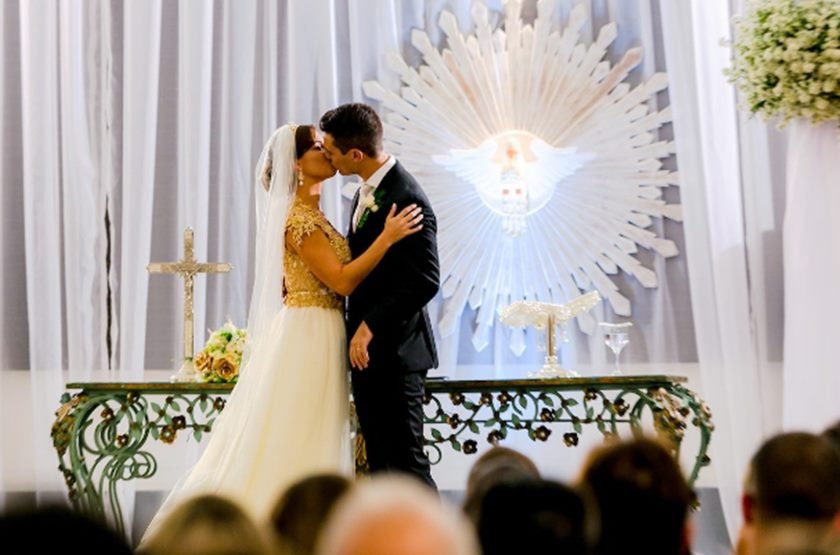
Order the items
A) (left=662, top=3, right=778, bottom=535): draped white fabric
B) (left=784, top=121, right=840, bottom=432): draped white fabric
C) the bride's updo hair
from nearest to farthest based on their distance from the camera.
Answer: the bride's updo hair < (left=784, top=121, right=840, bottom=432): draped white fabric < (left=662, top=3, right=778, bottom=535): draped white fabric

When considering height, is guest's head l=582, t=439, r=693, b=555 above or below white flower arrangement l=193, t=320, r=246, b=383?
below

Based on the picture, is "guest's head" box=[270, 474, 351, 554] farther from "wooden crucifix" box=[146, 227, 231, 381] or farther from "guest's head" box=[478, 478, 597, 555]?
"wooden crucifix" box=[146, 227, 231, 381]

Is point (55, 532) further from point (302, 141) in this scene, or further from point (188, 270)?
point (188, 270)

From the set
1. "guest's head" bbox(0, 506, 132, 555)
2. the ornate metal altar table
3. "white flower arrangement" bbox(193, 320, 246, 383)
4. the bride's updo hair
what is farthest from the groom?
"guest's head" bbox(0, 506, 132, 555)

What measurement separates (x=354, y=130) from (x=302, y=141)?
24 centimetres

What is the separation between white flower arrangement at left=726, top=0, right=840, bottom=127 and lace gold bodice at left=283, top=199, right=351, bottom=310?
208 cm

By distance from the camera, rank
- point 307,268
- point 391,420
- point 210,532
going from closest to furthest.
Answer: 1. point 210,532
2. point 391,420
3. point 307,268

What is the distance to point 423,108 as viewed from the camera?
604 cm

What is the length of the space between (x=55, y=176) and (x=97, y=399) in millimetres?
1781

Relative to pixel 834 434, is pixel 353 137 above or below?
above

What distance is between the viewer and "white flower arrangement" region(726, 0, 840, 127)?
199 inches

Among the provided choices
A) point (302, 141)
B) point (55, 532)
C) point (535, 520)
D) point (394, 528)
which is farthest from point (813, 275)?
point (55, 532)

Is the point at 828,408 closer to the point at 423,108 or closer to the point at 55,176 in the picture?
the point at 423,108

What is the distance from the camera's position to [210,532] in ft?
4.37
